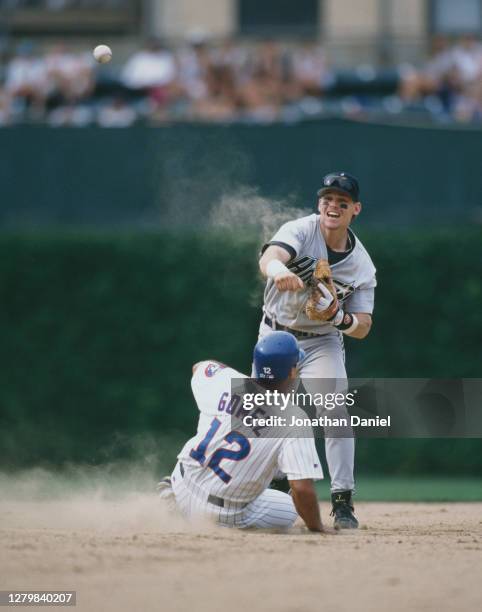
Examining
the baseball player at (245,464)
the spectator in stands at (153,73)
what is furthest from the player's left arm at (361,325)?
the spectator in stands at (153,73)

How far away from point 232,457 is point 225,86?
9.05m

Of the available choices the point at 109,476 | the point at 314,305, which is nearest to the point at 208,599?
the point at 314,305

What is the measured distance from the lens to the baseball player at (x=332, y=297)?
25.8 ft

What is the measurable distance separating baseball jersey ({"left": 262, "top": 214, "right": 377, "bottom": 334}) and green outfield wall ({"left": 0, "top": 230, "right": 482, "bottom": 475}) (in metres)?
5.26

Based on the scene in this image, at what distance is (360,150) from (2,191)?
167 inches

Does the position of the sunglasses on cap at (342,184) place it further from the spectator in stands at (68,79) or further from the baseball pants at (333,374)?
the spectator in stands at (68,79)

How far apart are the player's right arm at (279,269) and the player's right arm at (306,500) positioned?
3.79 feet

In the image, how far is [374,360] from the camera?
13648 millimetres

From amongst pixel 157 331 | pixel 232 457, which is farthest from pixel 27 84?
pixel 232 457

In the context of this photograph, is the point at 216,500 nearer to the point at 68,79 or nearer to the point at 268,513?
the point at 268,513

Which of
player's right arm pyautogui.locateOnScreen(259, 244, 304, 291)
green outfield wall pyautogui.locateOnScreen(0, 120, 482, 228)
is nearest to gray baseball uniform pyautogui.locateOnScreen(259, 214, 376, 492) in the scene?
player's right arm pyautogui.locateOnScreen(259, 244, 304, 291)

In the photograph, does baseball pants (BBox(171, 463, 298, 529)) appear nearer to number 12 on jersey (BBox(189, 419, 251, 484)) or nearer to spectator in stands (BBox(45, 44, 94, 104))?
number 12 on jersey (BBox(189, 419, 251, 484))

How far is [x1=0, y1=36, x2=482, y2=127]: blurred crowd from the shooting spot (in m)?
15.1

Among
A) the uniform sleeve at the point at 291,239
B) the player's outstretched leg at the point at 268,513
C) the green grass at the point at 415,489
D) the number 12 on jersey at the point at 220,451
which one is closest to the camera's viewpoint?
the number 12 on jersey at the point at 220,451
